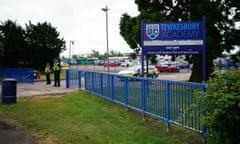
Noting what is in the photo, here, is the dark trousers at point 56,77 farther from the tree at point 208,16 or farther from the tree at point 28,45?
the tree at point 28,45

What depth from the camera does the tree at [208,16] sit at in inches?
639

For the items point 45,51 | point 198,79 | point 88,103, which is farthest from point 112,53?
point 88,103

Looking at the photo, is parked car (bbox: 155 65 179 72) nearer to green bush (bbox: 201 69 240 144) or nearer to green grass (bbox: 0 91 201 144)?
green grass (bbox: 0 91 201 144)

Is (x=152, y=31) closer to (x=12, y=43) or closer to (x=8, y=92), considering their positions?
(x=8, y=92)

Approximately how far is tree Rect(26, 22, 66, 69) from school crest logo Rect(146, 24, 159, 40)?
24.1 m

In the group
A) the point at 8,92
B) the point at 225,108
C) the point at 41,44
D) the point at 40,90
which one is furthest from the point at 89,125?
the point at 41,44

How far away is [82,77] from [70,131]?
30.8 ft

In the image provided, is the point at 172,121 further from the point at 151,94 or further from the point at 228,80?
the point at 228,80

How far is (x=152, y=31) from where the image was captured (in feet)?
38.9

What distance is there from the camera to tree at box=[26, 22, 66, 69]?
3375 cm

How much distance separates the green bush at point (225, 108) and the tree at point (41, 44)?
30.9m

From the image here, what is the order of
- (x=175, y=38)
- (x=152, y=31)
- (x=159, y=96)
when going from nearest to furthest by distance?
(x=159, y=96) < (x=175, y=38) < (x=152, y=31)

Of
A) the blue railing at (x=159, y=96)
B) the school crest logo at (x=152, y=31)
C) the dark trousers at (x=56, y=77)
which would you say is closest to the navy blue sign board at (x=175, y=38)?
the school crest logo at (x=152, y=31)

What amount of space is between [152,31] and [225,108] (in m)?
7.81
